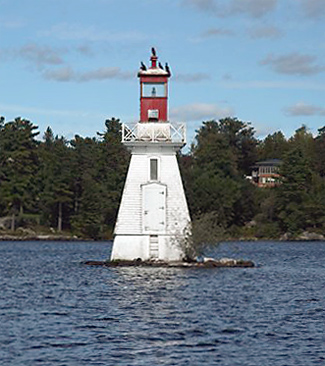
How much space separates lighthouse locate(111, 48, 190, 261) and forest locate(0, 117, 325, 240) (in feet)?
206

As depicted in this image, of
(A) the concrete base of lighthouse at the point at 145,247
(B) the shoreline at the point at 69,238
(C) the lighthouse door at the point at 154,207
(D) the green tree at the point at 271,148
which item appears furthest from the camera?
(D) the green tree at the point at 271,148

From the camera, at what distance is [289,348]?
82.8ft

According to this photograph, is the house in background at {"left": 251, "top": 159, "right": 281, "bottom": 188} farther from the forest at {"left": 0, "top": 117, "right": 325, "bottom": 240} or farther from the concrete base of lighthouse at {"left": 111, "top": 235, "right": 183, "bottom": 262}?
the concrete base of lighthouse at {"left": 111, "top": 235, "right": 183, "bottom": 262}

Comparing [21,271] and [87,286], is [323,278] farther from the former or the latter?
[21,271]

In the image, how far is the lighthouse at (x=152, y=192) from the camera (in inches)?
1912

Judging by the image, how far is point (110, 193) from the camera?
11612cm

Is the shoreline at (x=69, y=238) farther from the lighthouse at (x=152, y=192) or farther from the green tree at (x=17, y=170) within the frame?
the lighthouse at (x=152, y=192)

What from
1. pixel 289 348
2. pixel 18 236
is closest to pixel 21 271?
pixel 289 348

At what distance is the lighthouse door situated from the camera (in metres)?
48.5

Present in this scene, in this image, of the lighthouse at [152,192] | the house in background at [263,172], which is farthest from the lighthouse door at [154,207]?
the house in background at [263,172]

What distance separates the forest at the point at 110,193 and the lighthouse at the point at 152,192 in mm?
62703

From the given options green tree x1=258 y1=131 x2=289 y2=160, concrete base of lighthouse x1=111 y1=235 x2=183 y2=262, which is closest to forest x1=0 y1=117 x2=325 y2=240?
green tree x1=258 y1=131 x2=289 y2=160

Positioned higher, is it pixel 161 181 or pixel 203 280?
pixel 161 181

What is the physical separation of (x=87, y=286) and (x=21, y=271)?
13904 mm
